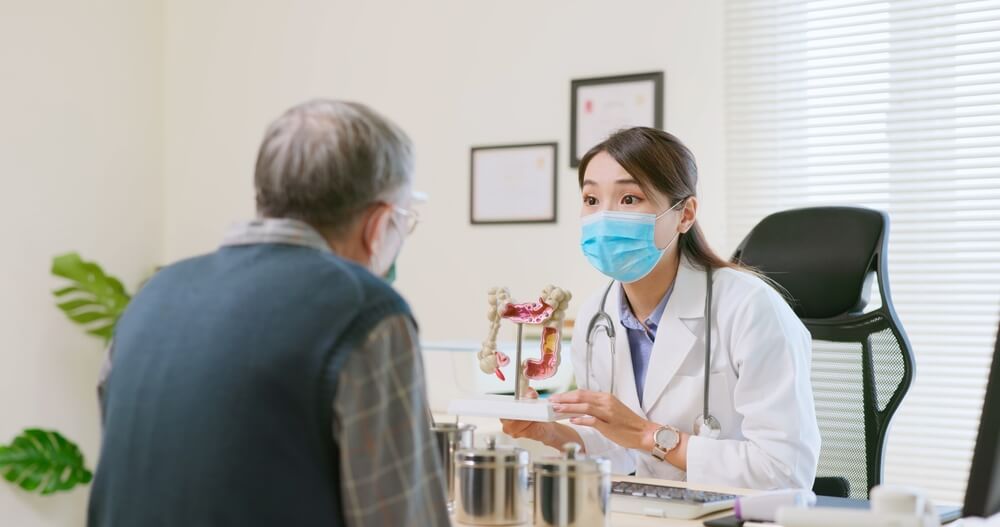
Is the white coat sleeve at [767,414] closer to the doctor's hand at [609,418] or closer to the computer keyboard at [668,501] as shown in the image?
the doctor's hand at [609,418]

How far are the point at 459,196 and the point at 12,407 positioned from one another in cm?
189

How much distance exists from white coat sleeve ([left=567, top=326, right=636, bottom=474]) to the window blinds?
1.30 m

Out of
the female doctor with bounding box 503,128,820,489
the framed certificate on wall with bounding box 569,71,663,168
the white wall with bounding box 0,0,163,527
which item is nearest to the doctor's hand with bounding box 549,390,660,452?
the female doctor with bounding box 503,128,820,489

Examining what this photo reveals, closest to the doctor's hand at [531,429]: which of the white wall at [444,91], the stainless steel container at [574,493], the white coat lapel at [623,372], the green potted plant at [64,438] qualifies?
the white coat lapel at [623,372]

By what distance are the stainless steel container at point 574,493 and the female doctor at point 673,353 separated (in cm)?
57

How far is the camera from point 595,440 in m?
2.18

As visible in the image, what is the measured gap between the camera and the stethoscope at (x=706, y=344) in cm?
202

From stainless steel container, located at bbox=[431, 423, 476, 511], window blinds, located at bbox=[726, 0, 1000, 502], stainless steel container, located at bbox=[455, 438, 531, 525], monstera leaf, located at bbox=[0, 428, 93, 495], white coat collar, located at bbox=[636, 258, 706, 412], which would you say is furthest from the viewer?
monstera leaf, located at bbox=[0, 428, 93, 495]

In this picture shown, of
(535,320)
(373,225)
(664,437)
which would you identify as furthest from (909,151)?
(373,225)

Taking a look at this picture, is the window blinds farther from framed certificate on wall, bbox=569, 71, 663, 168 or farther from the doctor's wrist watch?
the doctor's wrist watch

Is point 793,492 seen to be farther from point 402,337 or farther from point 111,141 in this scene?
point 111,141

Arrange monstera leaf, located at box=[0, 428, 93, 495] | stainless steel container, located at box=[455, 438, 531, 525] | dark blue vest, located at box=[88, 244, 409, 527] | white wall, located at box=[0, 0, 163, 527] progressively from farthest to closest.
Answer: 1. white wall, located at box=[0, 0, 163, 527]
2. monstera leaf, located at box=[0, 428, 93, 495]
3. stainless steel container, located at box=[455, 438, 531, 525]
4. dark blue vest, located at box=[88, 244, 409, 527]

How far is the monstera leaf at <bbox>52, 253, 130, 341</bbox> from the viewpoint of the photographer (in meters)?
3.85

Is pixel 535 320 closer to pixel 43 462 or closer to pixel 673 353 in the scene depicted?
pixel 673 353
